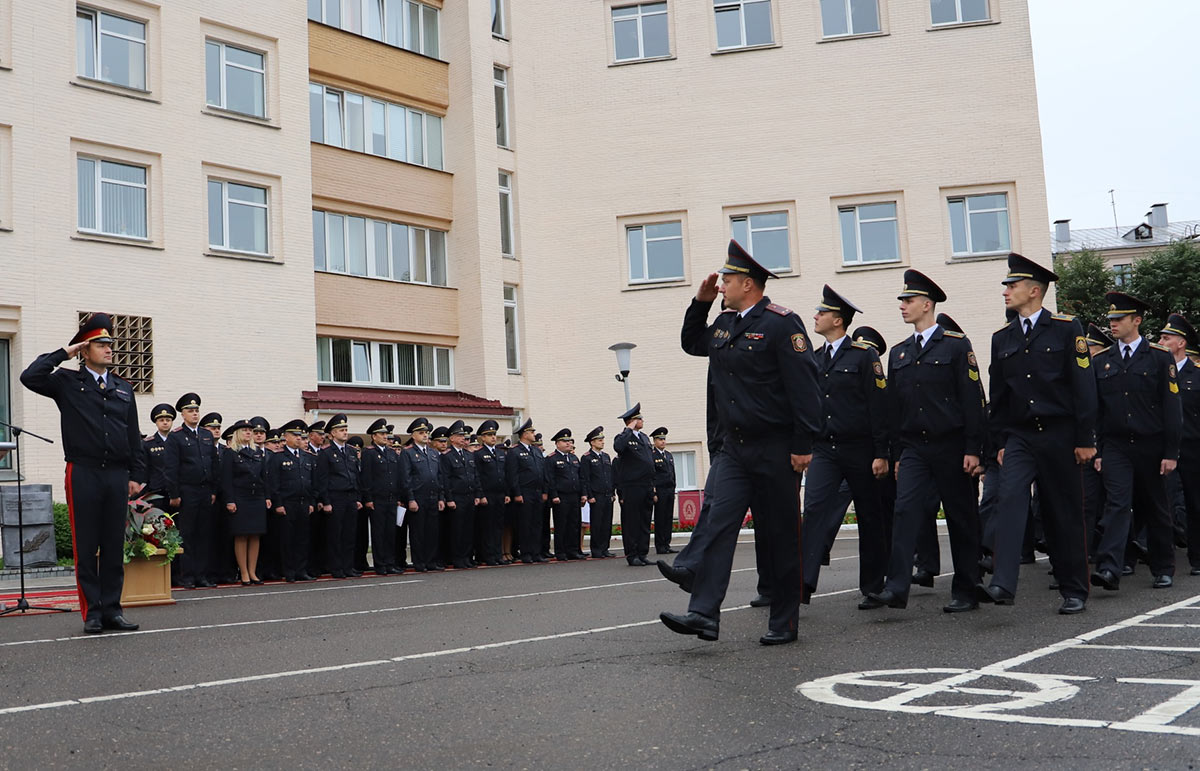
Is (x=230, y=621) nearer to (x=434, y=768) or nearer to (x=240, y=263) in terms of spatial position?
(x=434, y=768)

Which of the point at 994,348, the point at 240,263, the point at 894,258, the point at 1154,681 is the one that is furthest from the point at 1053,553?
the point at 894,258

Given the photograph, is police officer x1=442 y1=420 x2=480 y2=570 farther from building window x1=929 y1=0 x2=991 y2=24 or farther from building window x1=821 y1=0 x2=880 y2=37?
building window x1=929 y1=0 x2=991 y2=24

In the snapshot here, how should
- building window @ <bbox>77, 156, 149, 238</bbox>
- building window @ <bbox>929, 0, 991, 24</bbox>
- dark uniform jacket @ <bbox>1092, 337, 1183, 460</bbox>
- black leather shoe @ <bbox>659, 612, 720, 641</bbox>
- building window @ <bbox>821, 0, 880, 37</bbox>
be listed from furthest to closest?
1. building window @ <bbox>821, 0, 880, 37</bbox>
2. building window @ <bbox>929, 0, 991, 24</bbox>
3. building window @ <bbox>77, 156, 149, 238</bbox>
4. dark uniform jacket @ <bbox>1092, 337, 1183, 460</bbox>
5. black leather shoe @ <bbox>659, 612, 720, 641</bbox>

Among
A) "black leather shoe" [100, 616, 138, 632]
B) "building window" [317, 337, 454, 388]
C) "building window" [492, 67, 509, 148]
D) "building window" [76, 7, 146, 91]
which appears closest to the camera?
"black leather shoe" [100, 616, 138, 632]

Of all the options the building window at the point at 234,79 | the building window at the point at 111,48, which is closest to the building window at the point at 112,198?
the building window at the point at 111,48

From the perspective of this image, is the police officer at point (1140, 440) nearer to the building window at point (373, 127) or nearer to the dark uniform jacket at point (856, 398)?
the dark uniform jacket at point (856, 398)

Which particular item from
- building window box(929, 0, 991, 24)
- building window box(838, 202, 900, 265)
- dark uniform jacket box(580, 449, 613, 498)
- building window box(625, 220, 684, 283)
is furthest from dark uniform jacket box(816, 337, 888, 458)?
building window box(929, 0, 991, 24)

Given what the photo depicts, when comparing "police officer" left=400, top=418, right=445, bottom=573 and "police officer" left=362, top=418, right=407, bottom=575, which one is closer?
"police officer" left=362, top=418, right=407, bottom=575

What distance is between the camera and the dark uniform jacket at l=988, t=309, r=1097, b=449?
8.77 metres

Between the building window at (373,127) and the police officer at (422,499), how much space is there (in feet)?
39.4

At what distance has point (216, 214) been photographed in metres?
26.1

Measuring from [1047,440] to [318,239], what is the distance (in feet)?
74.8

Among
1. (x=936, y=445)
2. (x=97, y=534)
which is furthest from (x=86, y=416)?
(x=936, y=445)

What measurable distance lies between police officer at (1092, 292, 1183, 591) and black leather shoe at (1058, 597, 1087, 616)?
1665mm
